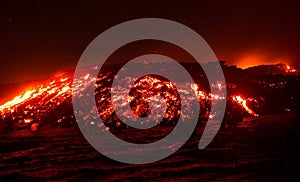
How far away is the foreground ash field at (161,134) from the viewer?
23047 millimetres

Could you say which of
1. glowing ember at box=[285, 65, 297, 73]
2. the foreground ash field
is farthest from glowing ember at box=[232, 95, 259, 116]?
glowing ember at box=[285, 65, 297, 73]

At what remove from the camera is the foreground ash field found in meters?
23.0

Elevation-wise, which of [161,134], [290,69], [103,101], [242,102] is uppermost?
[290,69]

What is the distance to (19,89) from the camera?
363ft

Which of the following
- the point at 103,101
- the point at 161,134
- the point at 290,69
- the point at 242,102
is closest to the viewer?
the point at 161,134

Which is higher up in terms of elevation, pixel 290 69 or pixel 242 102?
pixel 290 69

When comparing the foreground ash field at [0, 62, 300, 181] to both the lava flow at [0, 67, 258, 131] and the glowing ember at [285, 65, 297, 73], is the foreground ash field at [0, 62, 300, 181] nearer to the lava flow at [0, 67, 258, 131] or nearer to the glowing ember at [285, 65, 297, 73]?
the lava flow at [0, 67, 258, 131]

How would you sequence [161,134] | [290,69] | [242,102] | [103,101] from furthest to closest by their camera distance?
[290,69]
[242,102]
[103,101]
[161,134]

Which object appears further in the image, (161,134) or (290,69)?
(290,69)

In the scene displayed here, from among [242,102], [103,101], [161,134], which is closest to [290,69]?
[242,102]

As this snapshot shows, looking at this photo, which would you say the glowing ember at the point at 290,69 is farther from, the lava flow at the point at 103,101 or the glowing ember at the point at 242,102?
the glowing ember at the point at 242,102

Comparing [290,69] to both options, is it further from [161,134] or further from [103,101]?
[161,134]

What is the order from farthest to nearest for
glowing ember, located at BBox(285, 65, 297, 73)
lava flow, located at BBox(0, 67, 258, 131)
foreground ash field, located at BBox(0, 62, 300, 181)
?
glowing ember, located at BBox(285, 65, 297, 73) → lava flow, located at BBox(0, 67, 258, 131) → foreground ash field, located at BBox(0, 62, 300, 181)

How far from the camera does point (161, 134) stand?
44.7 m
